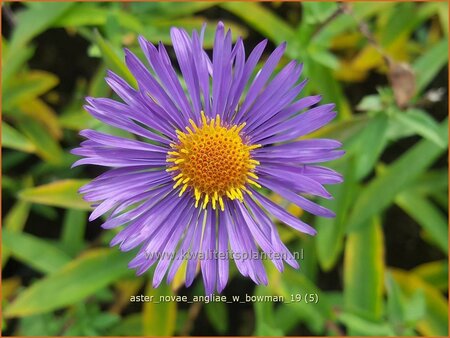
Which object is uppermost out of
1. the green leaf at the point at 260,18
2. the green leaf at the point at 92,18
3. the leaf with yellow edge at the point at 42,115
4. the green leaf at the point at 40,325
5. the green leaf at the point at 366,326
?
the green leaf at the point at 260,18

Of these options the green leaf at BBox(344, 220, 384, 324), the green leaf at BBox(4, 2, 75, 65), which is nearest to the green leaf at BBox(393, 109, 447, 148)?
the green leaf at BBox(344, 220, 384, 324)

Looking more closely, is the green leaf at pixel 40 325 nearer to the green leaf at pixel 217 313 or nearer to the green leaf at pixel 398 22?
the green leaf at pixel 217 313

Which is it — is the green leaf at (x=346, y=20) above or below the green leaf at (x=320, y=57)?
above

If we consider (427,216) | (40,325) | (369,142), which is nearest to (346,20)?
(369,142)

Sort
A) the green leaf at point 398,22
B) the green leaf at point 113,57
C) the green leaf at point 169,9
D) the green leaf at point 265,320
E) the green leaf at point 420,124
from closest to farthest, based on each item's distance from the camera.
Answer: the green leaf at point 113,57, the green leaf at point 420,124, the green leaf at point 265,320, the green leaf at point 169,9, the green leaf at point 398,22

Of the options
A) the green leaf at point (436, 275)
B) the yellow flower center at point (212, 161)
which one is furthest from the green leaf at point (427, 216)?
the yellow flower center at point (212, 161)

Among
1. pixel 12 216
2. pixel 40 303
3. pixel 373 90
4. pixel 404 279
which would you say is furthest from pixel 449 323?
pixel 12 216

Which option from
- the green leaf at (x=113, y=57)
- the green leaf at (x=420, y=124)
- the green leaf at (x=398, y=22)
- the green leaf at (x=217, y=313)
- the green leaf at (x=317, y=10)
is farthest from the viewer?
the green leaf at (x=217, y=313)

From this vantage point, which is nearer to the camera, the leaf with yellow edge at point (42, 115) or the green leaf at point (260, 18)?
the green leaf at point (260, 18)
